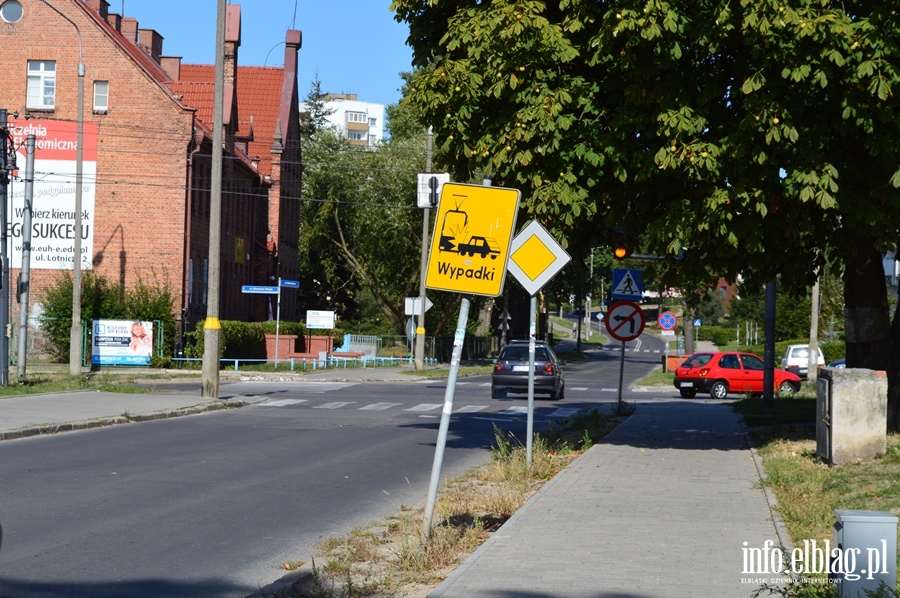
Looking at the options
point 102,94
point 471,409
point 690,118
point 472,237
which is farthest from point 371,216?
point 472,237

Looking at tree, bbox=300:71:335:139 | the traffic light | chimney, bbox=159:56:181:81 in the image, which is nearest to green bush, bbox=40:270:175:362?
chimney, bbox=159:56:181:81

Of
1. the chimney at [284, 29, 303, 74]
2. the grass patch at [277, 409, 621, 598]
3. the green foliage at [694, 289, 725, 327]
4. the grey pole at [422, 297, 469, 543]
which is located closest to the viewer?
the grass patch at [277, 409, 621, 598]

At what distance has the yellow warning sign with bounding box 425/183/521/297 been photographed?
8.62 meters

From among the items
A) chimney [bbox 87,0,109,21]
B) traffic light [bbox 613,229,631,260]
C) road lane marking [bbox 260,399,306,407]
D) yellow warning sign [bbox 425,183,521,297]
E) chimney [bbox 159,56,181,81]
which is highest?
chimney [bbox 87,0,109,21]

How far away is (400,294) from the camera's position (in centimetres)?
6278

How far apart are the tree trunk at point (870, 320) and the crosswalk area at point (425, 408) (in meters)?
9.52

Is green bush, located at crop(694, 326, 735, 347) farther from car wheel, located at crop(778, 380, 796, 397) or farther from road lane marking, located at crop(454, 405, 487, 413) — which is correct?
road lane marking, located at crop(454, 405, 487, 413)

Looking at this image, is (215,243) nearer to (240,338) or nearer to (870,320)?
(870,320)

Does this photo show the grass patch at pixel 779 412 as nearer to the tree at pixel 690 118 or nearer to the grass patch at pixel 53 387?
the tree at pixel 690 118

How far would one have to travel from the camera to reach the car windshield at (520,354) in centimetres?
3212

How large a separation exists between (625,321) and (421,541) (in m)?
13.3

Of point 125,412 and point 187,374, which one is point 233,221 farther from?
point 125,412

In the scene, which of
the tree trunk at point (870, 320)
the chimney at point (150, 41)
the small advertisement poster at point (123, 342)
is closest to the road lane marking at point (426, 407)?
the tree trunk at point (870, 320)

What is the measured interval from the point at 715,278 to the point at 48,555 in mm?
10985
